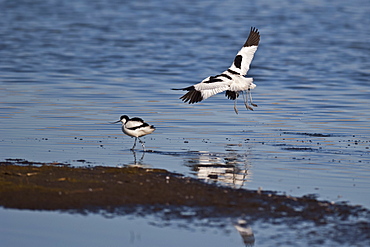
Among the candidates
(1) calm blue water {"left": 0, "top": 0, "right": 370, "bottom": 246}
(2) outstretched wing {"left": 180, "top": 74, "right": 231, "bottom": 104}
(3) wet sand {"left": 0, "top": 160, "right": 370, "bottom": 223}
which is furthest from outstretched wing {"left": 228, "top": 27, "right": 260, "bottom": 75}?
(3) wet sand {"left": 0, "top": 160, "right": 370, "bottom": 223}

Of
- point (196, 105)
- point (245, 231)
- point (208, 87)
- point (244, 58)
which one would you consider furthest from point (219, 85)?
point (245, 231)

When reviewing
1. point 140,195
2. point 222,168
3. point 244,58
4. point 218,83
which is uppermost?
point 244,58

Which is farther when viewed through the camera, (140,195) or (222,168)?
(222,168)

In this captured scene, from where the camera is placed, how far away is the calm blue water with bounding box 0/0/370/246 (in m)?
11.6

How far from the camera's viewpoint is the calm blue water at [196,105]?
11.6 metres

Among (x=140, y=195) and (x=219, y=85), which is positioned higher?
(x=219, y=85)

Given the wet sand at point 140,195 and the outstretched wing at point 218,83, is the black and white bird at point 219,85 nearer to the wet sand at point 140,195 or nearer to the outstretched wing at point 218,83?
the outstretched wing at point 218,83

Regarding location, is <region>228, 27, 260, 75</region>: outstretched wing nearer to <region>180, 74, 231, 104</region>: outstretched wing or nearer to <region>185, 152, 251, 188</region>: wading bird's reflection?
<region>180, 74, 231, 104</region>: outstretched wing

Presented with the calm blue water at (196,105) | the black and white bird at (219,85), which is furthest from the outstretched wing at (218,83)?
the calm blue water at (196,105)

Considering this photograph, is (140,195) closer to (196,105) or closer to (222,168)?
(222,168)

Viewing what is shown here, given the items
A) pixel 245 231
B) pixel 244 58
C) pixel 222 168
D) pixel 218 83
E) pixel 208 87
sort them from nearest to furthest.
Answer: pixel 245 231 → pixel 222 168 → pixel 208 87 → pixel 218 83 → pixel 244 58

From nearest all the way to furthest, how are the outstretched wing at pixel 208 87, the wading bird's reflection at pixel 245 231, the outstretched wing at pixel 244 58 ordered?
the wading bird's reflection at pixel 245 231 → the outstretched wing at pixel 208 87 → the outstretched wing at pixel 244 58

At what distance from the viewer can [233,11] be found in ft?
182

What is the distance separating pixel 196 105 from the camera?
19172mm
